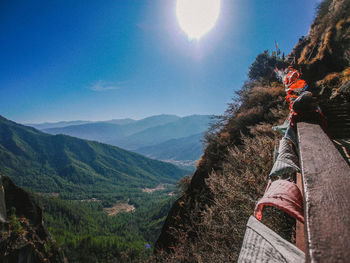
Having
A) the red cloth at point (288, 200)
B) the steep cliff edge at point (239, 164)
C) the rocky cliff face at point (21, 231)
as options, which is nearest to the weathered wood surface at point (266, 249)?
the red cloth at point (288, 200)

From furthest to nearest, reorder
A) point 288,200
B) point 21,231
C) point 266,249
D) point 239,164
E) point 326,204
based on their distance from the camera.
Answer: point 21,231 < point 239,164 < point 288,200 < point 266,249 < point 326,204

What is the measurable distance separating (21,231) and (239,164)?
21.7 m

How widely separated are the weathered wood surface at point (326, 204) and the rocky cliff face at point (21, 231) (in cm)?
1987

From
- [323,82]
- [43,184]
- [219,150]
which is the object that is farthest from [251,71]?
[43,184]

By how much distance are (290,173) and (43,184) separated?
255968 millimetres

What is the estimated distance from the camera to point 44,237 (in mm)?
19656

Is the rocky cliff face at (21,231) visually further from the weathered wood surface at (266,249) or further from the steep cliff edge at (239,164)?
the weathered wood surface at (266,249)

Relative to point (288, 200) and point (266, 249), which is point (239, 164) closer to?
point (288, 200)

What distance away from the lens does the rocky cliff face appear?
541 inches

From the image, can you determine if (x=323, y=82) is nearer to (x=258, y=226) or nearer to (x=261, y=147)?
(x=261, y=147)

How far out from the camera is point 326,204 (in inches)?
28.4

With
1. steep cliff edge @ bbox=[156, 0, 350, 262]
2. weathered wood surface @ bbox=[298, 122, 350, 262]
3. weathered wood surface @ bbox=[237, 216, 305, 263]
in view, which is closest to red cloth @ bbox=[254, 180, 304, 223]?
weathered wood surface @ bbox=[237, 216, 305, 263]

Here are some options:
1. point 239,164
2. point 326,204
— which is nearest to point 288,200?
point 326,204

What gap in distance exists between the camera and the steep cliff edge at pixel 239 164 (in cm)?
401
